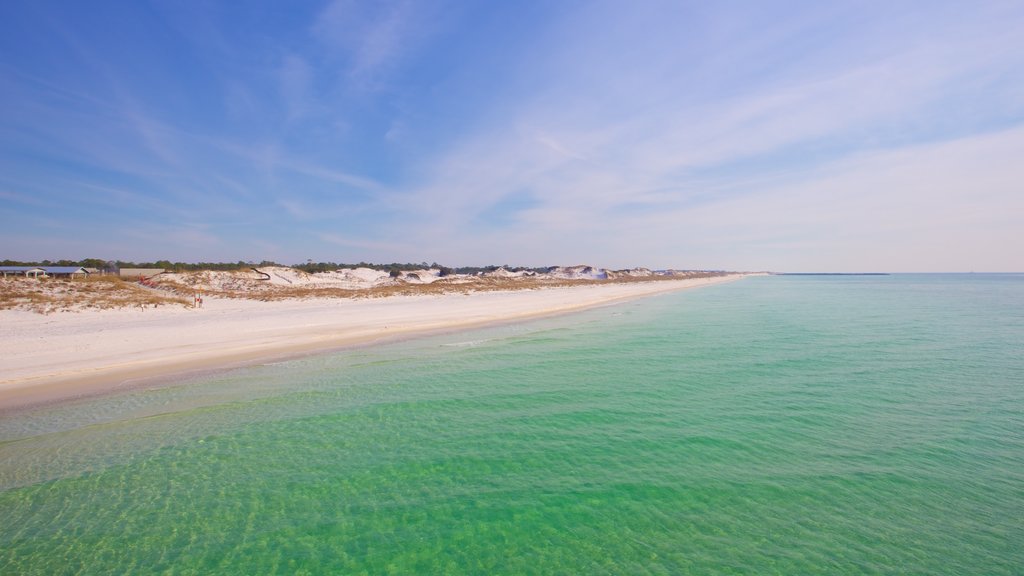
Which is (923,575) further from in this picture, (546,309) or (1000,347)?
(546,309)

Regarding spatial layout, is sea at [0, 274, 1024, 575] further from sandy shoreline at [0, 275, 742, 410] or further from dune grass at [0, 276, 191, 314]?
dune grass at [0, 276, 191, 314]

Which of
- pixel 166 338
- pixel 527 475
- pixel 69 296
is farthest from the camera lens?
pixel 69 296

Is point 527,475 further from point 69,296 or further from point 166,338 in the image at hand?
point 69,296

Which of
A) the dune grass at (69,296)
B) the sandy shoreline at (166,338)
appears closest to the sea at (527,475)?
the sandy shoreline at (166,338)

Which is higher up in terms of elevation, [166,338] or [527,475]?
[166,338]

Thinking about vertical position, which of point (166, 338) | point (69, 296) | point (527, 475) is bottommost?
point (527, 475)

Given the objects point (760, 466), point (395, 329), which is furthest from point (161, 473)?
point (395, 329)

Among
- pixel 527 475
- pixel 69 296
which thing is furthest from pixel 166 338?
pixel 527 475

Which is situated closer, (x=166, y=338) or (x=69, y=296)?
(x=166, y=338)
